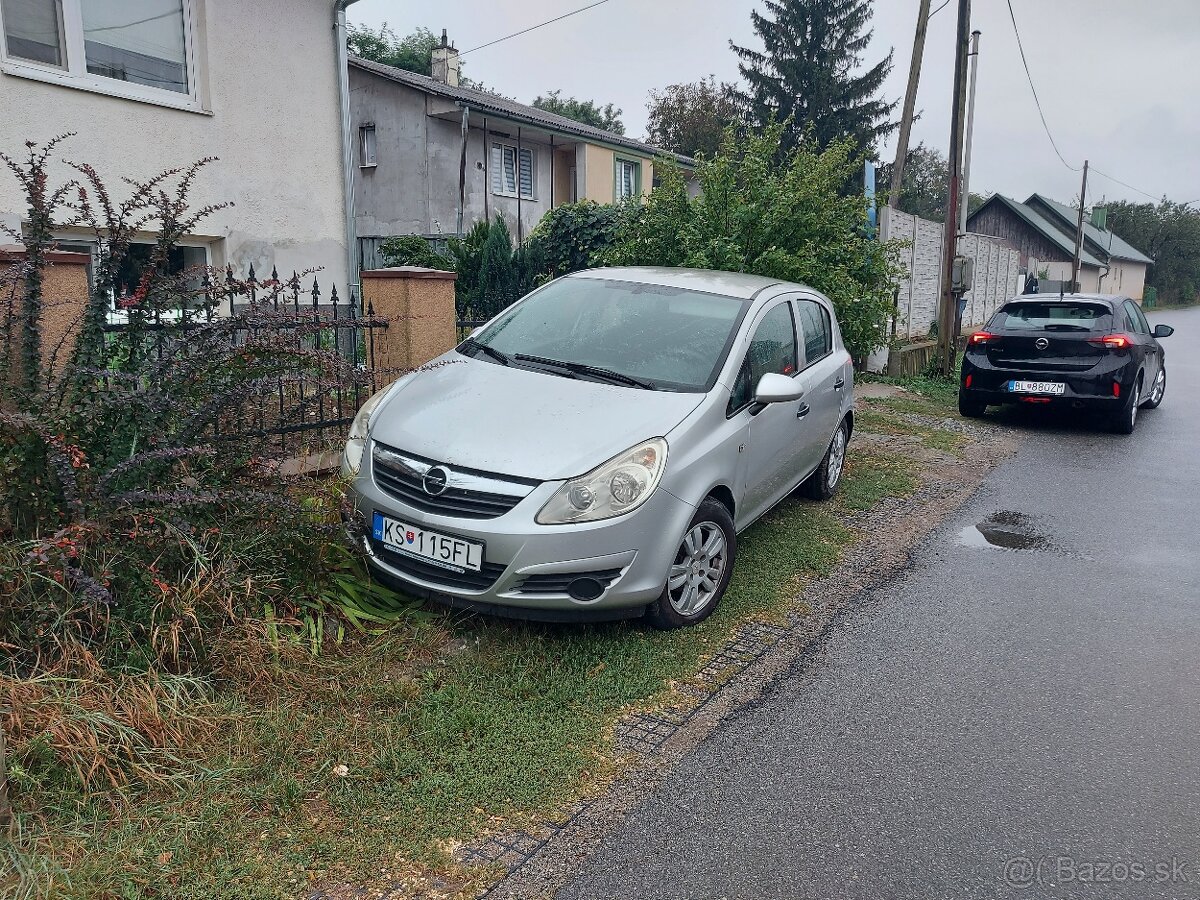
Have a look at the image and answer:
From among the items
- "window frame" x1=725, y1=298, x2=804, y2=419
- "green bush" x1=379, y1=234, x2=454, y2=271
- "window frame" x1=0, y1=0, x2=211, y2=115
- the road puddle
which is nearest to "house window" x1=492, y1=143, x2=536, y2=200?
"green bush" x1=379, y1=234, x2=454, y2=271

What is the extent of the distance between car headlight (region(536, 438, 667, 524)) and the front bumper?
3 cm

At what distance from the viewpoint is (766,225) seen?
358 inches

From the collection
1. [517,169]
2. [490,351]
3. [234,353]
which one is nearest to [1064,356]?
[490,351]

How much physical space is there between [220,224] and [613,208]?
4.93 metres

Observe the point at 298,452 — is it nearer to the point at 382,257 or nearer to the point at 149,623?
the point at 149,623

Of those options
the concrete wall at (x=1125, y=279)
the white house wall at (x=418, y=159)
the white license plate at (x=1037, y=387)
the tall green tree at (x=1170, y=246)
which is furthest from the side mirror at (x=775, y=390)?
the tall green tree at (x=1170, y=246)

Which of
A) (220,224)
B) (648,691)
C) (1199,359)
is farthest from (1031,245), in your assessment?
(648,691)

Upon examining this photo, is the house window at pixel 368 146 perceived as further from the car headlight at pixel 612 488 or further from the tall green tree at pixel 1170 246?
the tall green tree at pixel 1170 246

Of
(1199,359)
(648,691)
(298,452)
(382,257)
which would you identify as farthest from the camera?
(1199,359)

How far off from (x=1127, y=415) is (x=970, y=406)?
5.68 ft

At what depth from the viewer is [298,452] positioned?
5.18m

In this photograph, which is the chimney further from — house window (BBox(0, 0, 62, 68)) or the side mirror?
the side mirror

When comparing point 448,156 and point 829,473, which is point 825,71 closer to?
point 448,156

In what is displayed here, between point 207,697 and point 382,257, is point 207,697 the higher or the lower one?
the lower one
